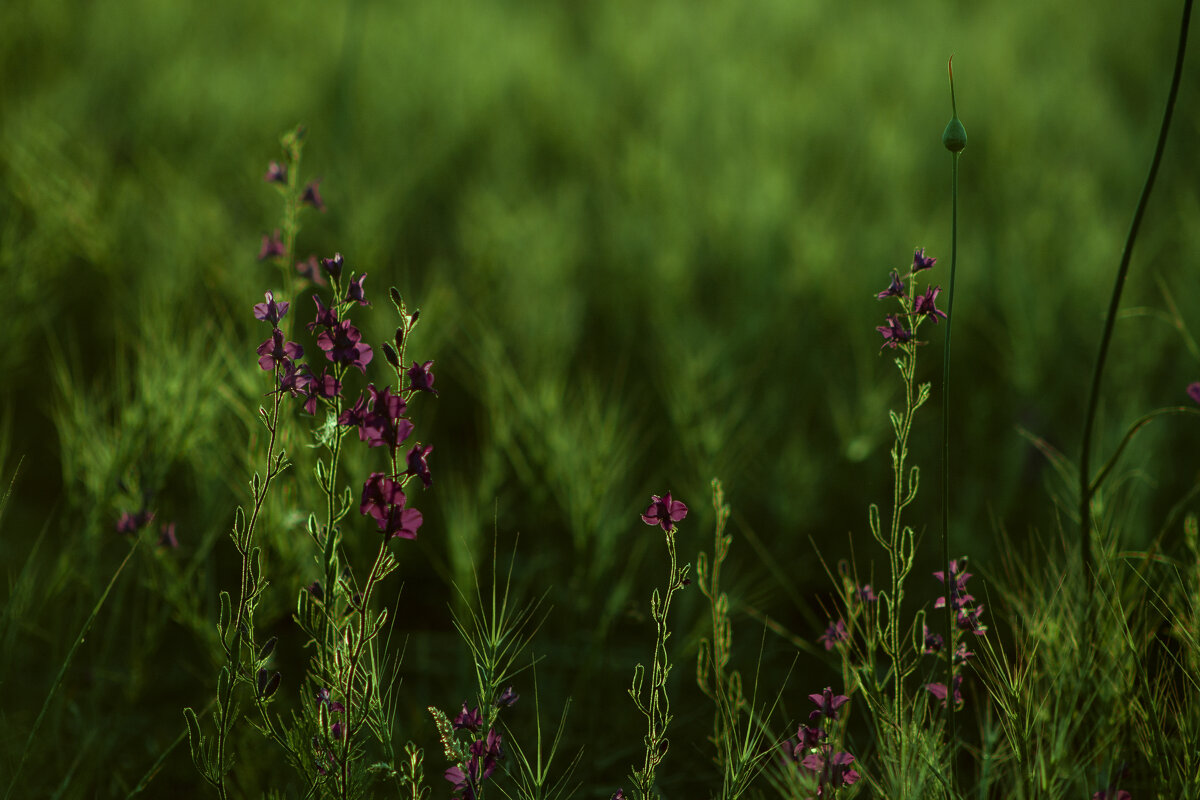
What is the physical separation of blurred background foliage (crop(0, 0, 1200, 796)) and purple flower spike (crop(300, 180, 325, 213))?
0.90 feet

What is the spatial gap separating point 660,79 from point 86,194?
196 cm

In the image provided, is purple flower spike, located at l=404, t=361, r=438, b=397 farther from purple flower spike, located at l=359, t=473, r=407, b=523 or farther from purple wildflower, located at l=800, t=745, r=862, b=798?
purple wildflower, located at l=800, t=745, r=862, b=798

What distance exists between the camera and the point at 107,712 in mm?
1156

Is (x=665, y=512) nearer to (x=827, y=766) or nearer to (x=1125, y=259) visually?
(x=827, y=766)

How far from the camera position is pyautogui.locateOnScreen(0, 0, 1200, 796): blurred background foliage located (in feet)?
3.97

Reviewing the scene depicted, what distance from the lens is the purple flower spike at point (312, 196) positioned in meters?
0.98

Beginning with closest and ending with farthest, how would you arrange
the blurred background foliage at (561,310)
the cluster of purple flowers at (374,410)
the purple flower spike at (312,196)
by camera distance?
Answer: the cluster of purple flowers at (374,410) < the purple flower spike at (312,196) < the blurred background foliage at (561,310)

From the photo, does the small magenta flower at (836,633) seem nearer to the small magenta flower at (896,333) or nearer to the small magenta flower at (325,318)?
the small magenta flower at (896,333)

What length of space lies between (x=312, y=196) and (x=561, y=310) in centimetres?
75

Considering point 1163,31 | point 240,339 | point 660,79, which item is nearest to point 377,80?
point 660,79

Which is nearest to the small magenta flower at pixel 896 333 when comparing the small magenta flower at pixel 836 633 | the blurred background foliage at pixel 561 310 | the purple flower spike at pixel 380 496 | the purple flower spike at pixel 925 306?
the purple flower spike at pixel 925 306

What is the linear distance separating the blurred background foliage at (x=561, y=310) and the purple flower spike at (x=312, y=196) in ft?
0.90

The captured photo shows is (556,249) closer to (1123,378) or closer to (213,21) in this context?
(1123,378)

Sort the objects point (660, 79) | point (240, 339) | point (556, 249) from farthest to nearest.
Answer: point (660, 79)
point (556, 249)
point (240, 339)
